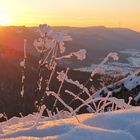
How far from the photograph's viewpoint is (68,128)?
165 centimetres

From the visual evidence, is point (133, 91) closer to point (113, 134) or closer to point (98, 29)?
point (113, 134)

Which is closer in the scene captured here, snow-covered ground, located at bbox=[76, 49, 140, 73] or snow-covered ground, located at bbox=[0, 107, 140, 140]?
snow-covered ground, located at bbox=[0, 107, 140, 140]

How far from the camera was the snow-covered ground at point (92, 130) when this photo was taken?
1.51 metres

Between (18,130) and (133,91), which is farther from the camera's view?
(133,91)

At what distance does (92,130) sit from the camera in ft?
5.11

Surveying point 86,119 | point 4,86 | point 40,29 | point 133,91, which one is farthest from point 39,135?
point 4,86

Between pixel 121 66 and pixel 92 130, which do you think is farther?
pixel 121 66

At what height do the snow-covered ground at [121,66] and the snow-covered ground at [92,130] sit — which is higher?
the snow-covered ground at [92,130]

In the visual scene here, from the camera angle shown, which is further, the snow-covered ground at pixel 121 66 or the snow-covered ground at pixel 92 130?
the snow-covered ground at pixel 121 66

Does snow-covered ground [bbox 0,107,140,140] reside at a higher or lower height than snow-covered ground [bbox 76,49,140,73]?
higher

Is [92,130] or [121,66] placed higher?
[92,130]

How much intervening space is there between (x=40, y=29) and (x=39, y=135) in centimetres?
90

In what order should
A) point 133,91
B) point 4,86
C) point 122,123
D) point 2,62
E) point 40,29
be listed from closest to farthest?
point 122,123, point 40,29, point 133,91, point 4,86, point 2,62

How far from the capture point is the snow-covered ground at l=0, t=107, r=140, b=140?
1.51 metres
